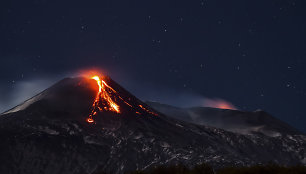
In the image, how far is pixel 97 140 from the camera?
512ft

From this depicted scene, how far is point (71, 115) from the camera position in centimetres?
18125

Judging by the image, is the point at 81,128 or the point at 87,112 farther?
the point at 87,112

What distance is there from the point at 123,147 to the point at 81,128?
24.2m

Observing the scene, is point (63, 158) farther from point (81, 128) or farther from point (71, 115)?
point (71, 115)

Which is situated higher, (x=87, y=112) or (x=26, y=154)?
(x=87, y=112)

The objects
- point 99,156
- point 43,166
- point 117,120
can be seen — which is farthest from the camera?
point 117,120

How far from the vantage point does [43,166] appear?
13112 centimetres

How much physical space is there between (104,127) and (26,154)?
3807 centimetres

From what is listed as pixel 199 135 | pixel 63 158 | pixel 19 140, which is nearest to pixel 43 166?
pixel 63 158

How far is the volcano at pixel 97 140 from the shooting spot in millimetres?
133875

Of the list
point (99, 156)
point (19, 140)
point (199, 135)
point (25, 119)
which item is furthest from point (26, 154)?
point (199, 135)

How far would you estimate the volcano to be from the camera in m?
134

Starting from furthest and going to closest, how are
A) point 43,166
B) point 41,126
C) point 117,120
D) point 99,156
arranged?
point 117,120 → point 41,126 → point 99,156 → point 43,166

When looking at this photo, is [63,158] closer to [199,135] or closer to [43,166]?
[43,166]
